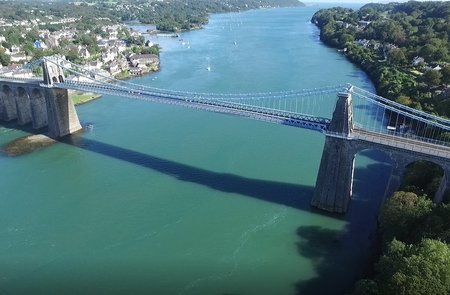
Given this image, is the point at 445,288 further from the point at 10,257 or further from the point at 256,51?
the point at 256,51

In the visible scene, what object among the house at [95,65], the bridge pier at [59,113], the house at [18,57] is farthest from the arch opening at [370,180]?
the house at [18,57]

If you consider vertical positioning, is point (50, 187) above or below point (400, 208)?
below

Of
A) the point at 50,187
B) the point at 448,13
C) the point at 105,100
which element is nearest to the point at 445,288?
the point at 50,187

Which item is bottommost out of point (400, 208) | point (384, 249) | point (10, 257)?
point (10, 257)

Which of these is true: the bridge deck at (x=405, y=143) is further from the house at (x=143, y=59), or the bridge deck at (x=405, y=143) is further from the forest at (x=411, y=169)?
the house at (x=143, y=59)

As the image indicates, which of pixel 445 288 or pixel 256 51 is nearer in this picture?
pixel 445 288

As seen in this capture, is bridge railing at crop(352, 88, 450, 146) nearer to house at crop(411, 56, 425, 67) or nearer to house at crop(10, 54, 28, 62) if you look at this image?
house at crop(411, 56, 425, 67)

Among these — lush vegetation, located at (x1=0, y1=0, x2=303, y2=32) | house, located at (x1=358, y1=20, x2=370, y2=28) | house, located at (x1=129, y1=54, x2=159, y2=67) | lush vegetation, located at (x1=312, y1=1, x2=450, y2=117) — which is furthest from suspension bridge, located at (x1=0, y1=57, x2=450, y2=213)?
lush vegetation, located at (x1=0, y1=0, x2=303, y2=32)
